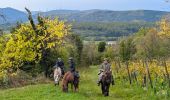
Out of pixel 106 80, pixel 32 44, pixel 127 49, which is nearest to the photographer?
pixel 106 80

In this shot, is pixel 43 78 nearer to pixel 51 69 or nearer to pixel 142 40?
pixel 51 69

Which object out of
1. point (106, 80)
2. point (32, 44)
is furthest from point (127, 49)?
point (106, 80)

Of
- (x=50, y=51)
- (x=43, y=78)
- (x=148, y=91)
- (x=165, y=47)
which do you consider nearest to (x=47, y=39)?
(x=50, y=51)

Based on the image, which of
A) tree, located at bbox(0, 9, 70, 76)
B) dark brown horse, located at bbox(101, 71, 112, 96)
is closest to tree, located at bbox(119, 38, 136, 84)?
tree, located at bbox(0, 9, 70, 76)

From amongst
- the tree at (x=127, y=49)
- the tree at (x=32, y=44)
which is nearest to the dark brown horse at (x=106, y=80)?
the tree at (x=32, y=44)

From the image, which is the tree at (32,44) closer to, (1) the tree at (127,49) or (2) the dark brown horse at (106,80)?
(2) the dark brown horse at (106,80)

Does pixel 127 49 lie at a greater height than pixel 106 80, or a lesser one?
lesser

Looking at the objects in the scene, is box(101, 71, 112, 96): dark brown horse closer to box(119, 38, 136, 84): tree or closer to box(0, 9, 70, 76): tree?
box(0, 9, 70, 76): tree

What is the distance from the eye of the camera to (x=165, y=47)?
9175cm

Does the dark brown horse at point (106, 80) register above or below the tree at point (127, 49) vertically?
above

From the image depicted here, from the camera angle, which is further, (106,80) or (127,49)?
(127,49)

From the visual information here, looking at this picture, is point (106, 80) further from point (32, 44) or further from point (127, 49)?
point (127, 49)

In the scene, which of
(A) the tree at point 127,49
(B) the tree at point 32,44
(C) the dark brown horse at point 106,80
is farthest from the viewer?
(A) the tree at point 127,49

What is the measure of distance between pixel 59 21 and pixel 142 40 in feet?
159
